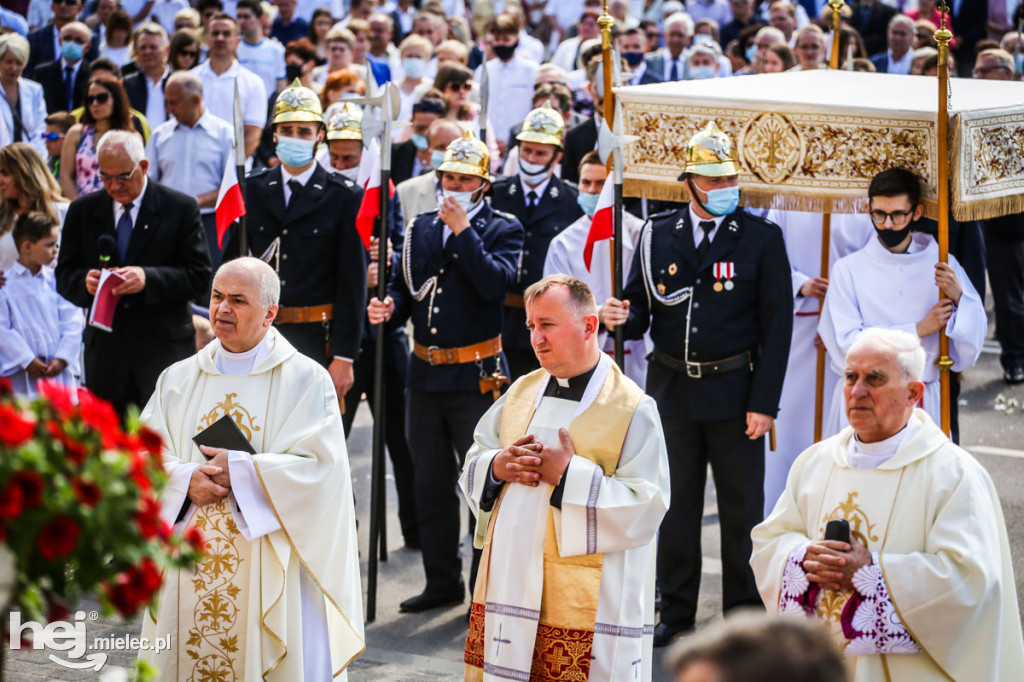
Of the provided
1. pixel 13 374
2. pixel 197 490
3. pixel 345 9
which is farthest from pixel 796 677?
pixel 345 9

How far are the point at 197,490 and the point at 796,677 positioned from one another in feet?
11.4

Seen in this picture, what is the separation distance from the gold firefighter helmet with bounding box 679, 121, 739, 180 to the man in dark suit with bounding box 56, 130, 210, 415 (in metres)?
2.97

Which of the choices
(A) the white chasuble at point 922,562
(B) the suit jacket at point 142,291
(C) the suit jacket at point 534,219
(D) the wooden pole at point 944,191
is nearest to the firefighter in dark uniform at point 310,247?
(B) the suit jacket at point 142,291

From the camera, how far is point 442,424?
760cm

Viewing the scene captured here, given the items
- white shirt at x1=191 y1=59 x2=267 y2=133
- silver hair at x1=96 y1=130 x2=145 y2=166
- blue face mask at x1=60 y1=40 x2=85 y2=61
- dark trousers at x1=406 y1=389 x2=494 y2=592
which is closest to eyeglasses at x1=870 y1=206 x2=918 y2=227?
dark trousers at x1=406 y1=389 x2=494 y2=592

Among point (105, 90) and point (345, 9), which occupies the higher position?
Answer: point (345, 9)

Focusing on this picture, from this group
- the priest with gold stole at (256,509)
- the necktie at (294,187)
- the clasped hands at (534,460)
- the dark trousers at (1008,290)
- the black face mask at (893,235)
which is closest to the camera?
the clasped hands at (534,460)

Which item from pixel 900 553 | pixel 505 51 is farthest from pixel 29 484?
pixel 505 51

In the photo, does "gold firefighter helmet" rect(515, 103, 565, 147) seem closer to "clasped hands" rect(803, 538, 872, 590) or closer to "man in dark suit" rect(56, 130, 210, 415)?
"man in dark suit" rect(56, 130, 210, 415)

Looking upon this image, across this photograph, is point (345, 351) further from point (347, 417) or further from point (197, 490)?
point (197, 490)

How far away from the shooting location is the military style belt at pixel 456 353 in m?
7.45

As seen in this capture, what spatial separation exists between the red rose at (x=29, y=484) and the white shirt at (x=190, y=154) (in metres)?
8.35

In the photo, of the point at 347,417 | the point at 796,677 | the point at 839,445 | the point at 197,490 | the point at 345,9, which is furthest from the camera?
the point at 345,9

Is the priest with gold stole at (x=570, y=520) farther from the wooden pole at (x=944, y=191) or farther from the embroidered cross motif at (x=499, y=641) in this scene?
the wooden pole at (x=944, y=191)
